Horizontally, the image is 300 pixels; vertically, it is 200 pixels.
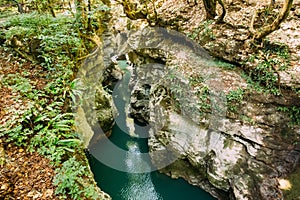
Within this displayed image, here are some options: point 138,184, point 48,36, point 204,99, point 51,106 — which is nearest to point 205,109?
point 204,99

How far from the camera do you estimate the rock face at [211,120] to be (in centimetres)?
701

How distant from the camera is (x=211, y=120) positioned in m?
8.20

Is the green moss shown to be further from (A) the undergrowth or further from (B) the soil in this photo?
(B) the soil

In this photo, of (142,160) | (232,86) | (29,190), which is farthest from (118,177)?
(29,190)

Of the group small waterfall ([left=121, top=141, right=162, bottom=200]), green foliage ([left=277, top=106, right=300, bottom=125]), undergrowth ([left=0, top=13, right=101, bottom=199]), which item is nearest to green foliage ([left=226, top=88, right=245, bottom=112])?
green foliage ([left=277, top=106, right=300, bottom=125])

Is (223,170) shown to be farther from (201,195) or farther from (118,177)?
(118,177)

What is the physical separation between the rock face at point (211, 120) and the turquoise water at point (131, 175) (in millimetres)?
537

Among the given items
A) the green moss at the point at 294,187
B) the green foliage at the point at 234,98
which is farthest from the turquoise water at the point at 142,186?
the green foliage at the point at 234,98

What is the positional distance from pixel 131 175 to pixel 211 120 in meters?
5.00

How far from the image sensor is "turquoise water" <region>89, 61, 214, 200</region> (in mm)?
9328

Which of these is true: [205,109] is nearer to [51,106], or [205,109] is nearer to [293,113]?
[293,113]

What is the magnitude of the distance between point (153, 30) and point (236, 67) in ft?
15.0

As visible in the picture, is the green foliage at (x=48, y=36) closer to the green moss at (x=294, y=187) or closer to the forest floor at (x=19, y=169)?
the forest floor at (x=19, y=169)

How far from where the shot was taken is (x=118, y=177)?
408 inches
